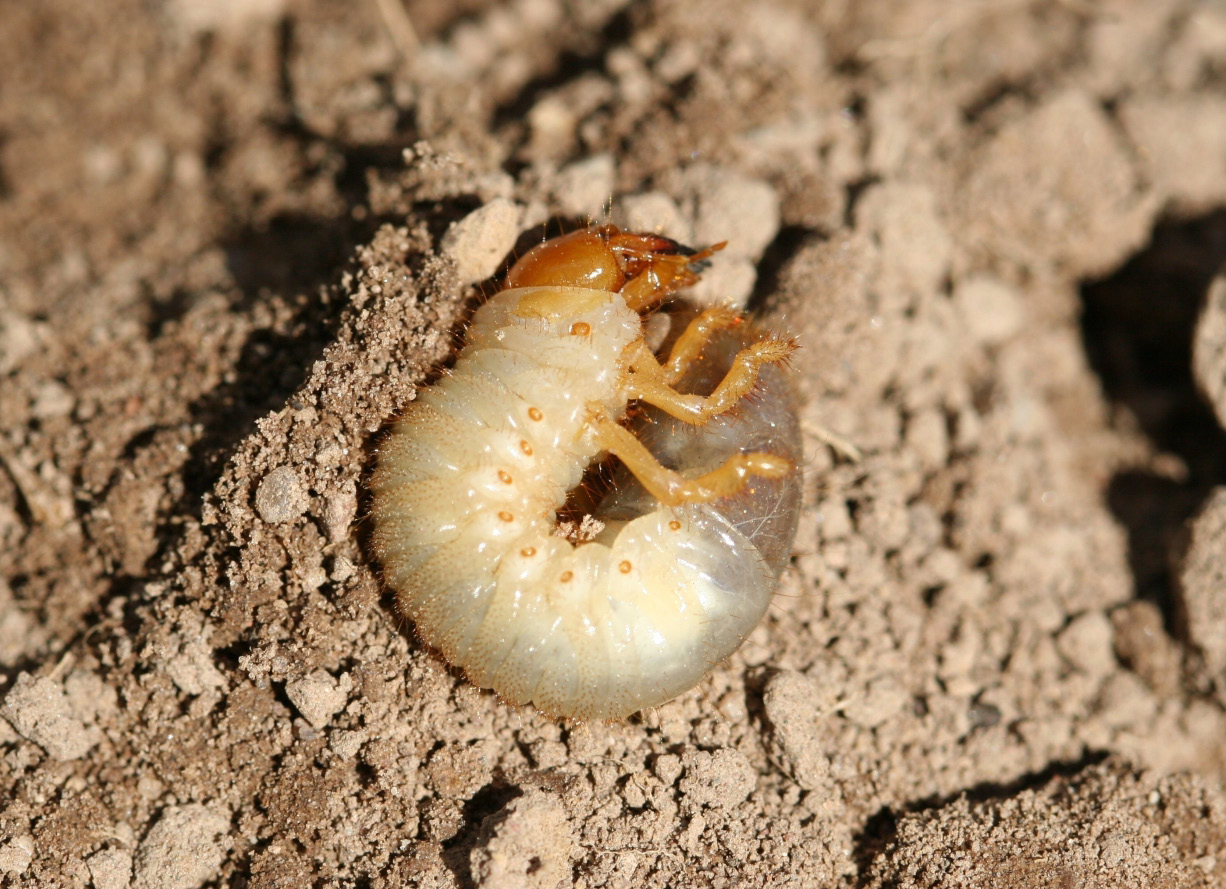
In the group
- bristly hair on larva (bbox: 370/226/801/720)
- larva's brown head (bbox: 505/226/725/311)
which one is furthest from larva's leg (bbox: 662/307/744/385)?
larva's brown head (bbox: 505/226/725/311)

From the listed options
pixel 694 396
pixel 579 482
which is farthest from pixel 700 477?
pixel 579 482

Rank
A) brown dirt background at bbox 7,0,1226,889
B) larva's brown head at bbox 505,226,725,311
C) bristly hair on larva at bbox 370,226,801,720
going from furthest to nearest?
larva's brown head at bbox 505,226,725,311 < brown dirt background at bbox 7,0,1226,889 < bristly hair on larva at bbox 370,226,801,720

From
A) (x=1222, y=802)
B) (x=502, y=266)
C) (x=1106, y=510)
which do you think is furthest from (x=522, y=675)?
(x=1106, y=510)

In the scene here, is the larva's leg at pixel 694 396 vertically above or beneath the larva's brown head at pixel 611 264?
beneath

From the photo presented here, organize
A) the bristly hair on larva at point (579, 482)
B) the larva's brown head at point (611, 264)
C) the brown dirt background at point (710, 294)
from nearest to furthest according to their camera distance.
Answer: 1. the bristly hair on larva at point (579, 482)
2. the brown dirt background at point (710, 294)
3. the larva's brown head at point (611, 264)

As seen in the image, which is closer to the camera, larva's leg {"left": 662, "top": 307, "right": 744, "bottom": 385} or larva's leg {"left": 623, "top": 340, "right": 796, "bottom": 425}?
larva's leg {"left": 623, "top": 340, "right": 796, "bottom": 425}

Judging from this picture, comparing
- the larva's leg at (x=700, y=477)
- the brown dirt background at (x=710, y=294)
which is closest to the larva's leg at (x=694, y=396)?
the larva's leg at (x=700, y=477)

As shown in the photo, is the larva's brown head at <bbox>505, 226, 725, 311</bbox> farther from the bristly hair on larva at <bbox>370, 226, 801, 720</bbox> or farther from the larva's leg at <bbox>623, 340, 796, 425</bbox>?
the larva's leg at <bbox>623, 340, 796, 425</bbox>

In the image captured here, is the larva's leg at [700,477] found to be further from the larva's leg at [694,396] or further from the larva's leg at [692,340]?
the larva's leg at [692,340]
